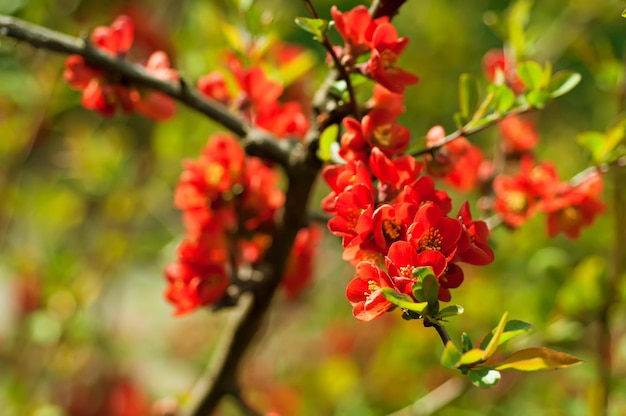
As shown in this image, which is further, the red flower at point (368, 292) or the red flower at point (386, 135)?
the red flower at point (386, 135)

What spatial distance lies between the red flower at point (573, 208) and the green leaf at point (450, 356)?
29 cm

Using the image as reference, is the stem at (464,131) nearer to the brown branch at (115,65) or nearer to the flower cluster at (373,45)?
the flower cluster at (373,45)

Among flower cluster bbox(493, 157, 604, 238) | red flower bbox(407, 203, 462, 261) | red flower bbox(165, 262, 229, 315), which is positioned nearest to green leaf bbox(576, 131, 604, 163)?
flower cluster bbox(493, 157, 604, 238)

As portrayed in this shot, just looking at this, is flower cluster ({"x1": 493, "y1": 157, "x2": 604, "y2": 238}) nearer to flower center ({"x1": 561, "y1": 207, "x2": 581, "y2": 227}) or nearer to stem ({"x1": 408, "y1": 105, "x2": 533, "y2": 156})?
flower center ({"x1": 561, "y1": 207, "x2": 581, "y2": 227})

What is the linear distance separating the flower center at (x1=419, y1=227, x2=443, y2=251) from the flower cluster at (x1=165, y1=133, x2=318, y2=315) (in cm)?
29

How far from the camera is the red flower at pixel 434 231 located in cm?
43

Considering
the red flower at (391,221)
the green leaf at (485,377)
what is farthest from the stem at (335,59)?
the green leaf at (485,377)

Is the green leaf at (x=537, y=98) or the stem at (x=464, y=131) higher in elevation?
the green leaf at (x=537, y=98)

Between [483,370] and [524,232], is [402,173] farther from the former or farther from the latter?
[524,232]

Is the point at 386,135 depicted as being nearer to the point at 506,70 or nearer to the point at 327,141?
the point at 327,141

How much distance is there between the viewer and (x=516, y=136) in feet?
2.57

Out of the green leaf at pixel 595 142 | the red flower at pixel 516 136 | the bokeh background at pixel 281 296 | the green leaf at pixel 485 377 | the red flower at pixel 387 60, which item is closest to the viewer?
the green leaf at pixel 485 377

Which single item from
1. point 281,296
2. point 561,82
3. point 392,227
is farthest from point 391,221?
point 281,296

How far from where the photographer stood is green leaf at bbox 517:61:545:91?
57 centimetres
